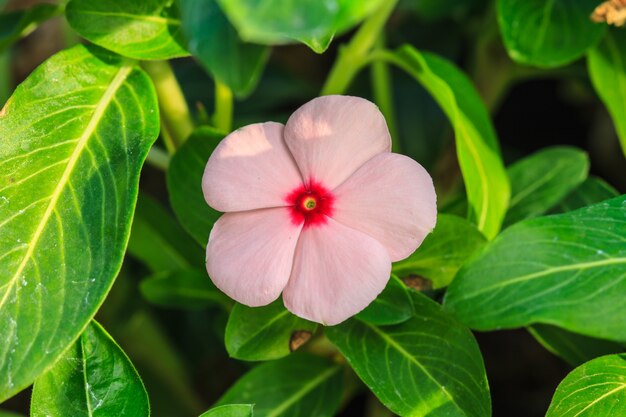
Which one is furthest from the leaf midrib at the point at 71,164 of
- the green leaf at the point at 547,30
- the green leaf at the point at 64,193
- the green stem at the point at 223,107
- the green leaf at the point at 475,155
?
the green leaf at the point at 547,30

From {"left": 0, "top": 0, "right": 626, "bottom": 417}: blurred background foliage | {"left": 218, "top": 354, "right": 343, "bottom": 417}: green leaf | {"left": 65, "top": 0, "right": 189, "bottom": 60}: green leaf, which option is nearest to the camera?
{"left": 65, "top": 0, "right": 189, "bottom": 60}: green leaf

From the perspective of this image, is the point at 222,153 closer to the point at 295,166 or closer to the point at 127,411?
the point at 295,166

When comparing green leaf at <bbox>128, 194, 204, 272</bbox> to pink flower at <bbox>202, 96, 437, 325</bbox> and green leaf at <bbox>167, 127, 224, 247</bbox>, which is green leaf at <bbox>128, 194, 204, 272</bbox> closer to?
green leaf at <bbox>167, 127, 224, 247</bbox>

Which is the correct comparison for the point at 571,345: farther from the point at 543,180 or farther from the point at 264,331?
the point at 264,331

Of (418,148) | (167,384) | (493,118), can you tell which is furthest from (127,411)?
(493,118)

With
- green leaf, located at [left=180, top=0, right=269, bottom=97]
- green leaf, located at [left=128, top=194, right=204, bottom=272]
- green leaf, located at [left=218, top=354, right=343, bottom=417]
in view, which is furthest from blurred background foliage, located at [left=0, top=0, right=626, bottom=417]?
green leaf, located at [left=180, top=0, right=269, bottom=97]

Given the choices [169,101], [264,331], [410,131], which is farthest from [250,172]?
[410,131]
